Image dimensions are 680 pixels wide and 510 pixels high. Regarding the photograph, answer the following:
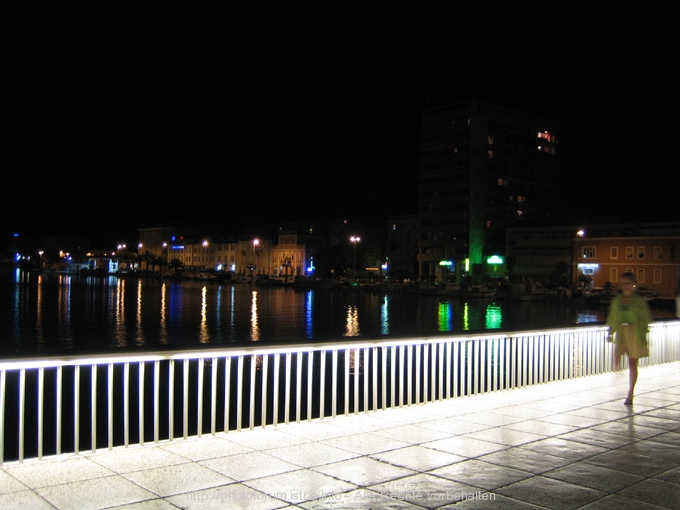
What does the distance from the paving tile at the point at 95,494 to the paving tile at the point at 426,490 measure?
1983 millimetres

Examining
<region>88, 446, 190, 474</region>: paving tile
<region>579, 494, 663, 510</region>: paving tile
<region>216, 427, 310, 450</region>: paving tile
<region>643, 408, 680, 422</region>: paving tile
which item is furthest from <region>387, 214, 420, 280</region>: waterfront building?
<region>579, 494, 663, 510</region>: paving tile

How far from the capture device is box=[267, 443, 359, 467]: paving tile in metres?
6.76

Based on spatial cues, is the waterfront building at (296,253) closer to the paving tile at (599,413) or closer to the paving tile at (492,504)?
the paving tile at (599,413)

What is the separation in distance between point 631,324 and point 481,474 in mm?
4691

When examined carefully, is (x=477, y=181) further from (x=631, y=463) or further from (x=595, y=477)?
(x=595, y=477)

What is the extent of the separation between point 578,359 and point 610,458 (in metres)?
6.18

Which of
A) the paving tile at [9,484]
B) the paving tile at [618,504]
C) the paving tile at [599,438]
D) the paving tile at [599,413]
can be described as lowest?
the paving tile at [599,413]

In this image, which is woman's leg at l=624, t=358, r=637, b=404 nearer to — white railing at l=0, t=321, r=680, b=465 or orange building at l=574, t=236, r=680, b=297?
white railing at l=0, t=321, r=680, b=465

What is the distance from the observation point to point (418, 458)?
694 centimetres

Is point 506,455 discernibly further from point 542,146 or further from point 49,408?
point 542,146

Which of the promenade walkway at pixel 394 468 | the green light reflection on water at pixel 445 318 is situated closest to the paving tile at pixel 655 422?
the promenade walkway at pixel 394 468

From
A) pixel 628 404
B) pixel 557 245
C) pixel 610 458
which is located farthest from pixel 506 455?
pixel 557 245

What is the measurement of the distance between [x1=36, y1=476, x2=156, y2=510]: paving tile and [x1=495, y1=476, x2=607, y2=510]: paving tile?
3037 millimetres

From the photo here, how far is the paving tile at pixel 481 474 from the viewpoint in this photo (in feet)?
20.0
